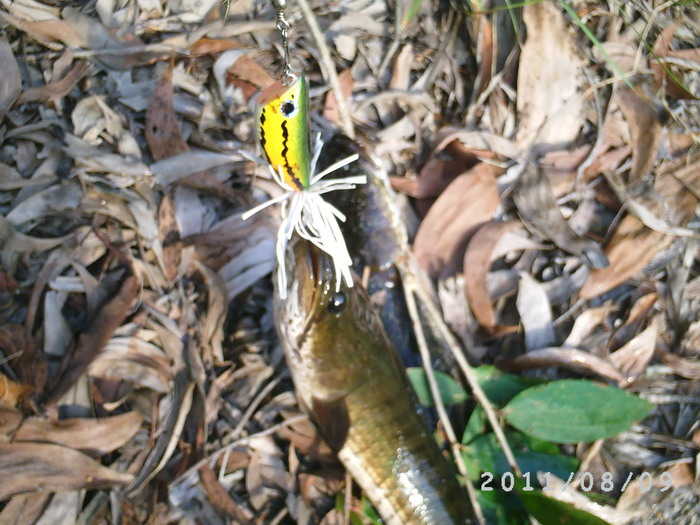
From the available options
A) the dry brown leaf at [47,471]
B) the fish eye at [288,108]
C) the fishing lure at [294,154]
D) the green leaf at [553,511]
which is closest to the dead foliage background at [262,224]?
the dry brown leaf at [47,471]

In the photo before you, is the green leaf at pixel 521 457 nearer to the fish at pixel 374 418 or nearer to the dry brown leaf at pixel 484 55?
the fish at pixel 374 418

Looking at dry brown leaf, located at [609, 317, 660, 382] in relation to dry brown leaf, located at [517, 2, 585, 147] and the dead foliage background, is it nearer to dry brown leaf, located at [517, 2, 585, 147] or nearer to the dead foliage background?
the dead foliage background

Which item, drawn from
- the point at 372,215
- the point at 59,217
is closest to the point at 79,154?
the point at 59,217

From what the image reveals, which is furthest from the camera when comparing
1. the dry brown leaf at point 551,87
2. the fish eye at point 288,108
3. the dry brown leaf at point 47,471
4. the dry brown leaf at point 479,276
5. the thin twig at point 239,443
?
the dry brown leaf at point 551,87

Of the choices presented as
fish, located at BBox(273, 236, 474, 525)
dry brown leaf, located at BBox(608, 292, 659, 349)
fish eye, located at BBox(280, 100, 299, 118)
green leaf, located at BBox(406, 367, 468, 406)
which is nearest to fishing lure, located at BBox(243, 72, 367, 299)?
fish eye, located at BBox(280, 100, 299, 118)

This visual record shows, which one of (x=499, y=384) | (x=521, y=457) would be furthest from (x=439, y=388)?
(x=521, y=457)

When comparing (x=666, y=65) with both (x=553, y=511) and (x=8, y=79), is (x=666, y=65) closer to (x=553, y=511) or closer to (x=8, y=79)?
(x=553, y=511)
